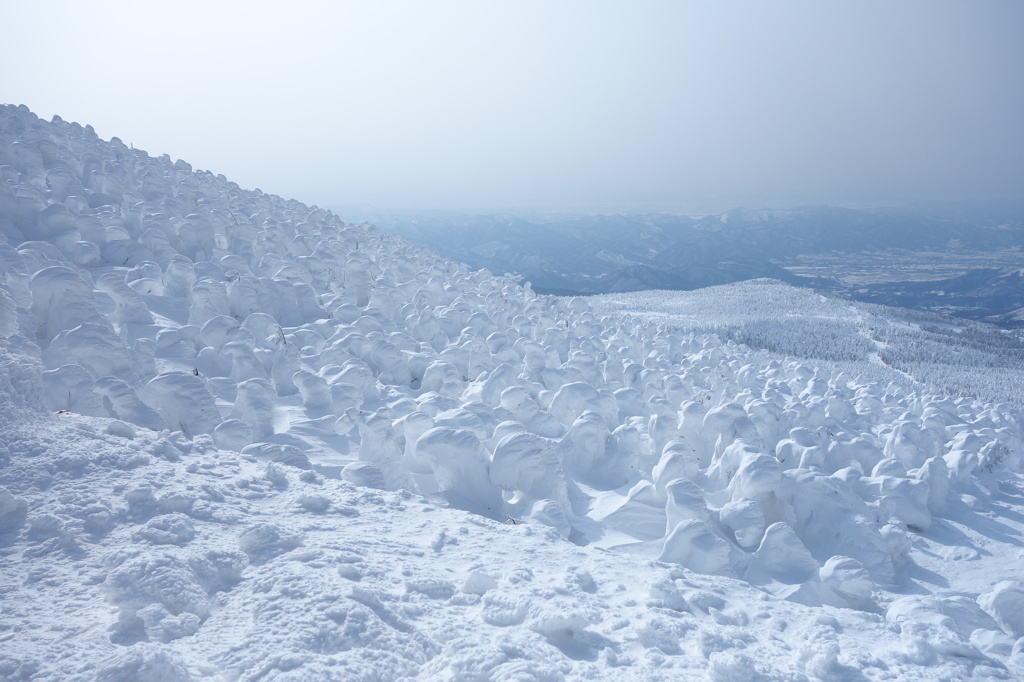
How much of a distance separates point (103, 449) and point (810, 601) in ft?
17.5

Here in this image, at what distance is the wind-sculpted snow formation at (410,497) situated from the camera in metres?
3.00

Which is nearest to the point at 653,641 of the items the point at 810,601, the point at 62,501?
the point at 810,601

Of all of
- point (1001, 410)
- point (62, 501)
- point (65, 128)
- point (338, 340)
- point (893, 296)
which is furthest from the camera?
point (893, 296)

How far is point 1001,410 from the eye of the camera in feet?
49.4

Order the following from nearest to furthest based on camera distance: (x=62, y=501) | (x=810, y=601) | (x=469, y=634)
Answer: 1. (x=469, y=634)
2. (x=62, y=501)
3. (x=810, y=601)

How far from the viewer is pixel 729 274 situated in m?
184

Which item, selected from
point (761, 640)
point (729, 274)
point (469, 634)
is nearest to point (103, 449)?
point (469, 634)

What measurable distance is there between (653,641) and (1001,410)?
16.8m

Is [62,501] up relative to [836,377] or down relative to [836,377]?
up

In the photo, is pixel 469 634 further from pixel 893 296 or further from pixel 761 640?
pixel 893 296

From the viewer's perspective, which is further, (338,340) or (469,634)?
(338,340)

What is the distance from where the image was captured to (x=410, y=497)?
4.84 metres

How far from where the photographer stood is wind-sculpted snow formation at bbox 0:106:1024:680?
9.84ft

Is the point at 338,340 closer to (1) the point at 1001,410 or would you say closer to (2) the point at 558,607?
(2) the point at 558,607
